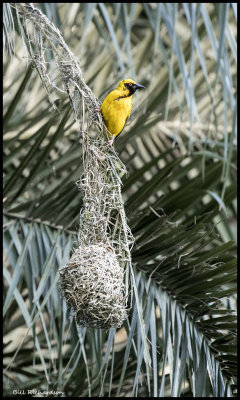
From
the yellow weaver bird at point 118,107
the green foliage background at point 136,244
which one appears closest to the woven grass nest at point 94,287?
the green foliage background at point 136,244

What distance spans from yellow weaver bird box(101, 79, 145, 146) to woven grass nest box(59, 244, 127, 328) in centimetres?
78

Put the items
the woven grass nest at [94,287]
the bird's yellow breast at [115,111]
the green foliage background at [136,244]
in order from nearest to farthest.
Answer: the woven grass nest at [94,287] < the green foliage background at [136,244] < the bird's yellow breast at [115,111]

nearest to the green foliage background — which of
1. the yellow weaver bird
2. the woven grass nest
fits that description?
the yellow weaver bird

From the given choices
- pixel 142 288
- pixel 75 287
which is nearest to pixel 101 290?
pixel 75 287

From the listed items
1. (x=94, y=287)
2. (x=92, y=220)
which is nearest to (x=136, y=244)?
(x=92, y=220)

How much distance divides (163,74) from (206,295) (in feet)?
6.95

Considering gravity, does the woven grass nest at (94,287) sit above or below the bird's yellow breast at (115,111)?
below

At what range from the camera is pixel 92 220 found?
102 inches

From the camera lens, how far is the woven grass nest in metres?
2.42

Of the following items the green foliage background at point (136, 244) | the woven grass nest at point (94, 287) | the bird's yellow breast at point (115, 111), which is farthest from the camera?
the bird's yellow breast at point (115, 111)

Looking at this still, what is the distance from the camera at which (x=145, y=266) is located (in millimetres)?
3234

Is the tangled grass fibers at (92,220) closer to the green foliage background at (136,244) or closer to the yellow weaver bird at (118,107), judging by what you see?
the green foliage background at (136,244)

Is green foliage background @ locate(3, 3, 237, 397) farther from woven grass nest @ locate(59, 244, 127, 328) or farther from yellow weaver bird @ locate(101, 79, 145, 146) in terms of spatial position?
woven grass nest @ locate(59, 244, 127, 328)

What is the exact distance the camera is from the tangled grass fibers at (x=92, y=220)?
2.43m
